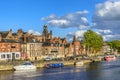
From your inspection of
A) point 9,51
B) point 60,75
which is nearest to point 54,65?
point 9,51

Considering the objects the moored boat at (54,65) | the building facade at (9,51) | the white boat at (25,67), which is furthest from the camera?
the building facade at (9,51)

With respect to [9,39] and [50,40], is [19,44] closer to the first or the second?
[9,39]

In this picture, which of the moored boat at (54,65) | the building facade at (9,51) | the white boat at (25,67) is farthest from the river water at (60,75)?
the building facade at (9,51)

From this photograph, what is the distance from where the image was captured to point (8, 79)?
8894 cm

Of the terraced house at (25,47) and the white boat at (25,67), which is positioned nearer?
the white boat at (25,67)

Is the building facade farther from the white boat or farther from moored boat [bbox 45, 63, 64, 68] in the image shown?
the white boat

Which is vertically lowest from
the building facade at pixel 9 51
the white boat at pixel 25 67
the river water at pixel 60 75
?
the river water at pixel 60 75

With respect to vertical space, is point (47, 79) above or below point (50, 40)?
below

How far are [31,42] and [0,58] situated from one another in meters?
28.6

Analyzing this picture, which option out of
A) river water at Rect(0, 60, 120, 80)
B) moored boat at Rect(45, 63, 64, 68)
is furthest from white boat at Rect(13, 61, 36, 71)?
moored boat at Rect(45, 63, 64, 68)

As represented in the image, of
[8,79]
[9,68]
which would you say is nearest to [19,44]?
[9,68]

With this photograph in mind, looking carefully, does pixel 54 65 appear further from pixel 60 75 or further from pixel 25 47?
pixel 60 75

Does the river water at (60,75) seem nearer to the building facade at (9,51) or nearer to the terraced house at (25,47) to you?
the building facade at (9,51)

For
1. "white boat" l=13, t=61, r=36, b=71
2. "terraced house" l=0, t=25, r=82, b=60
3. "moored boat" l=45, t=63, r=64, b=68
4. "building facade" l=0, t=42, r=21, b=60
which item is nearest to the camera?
"white boat" l=13, t=61, r=36, b=71
